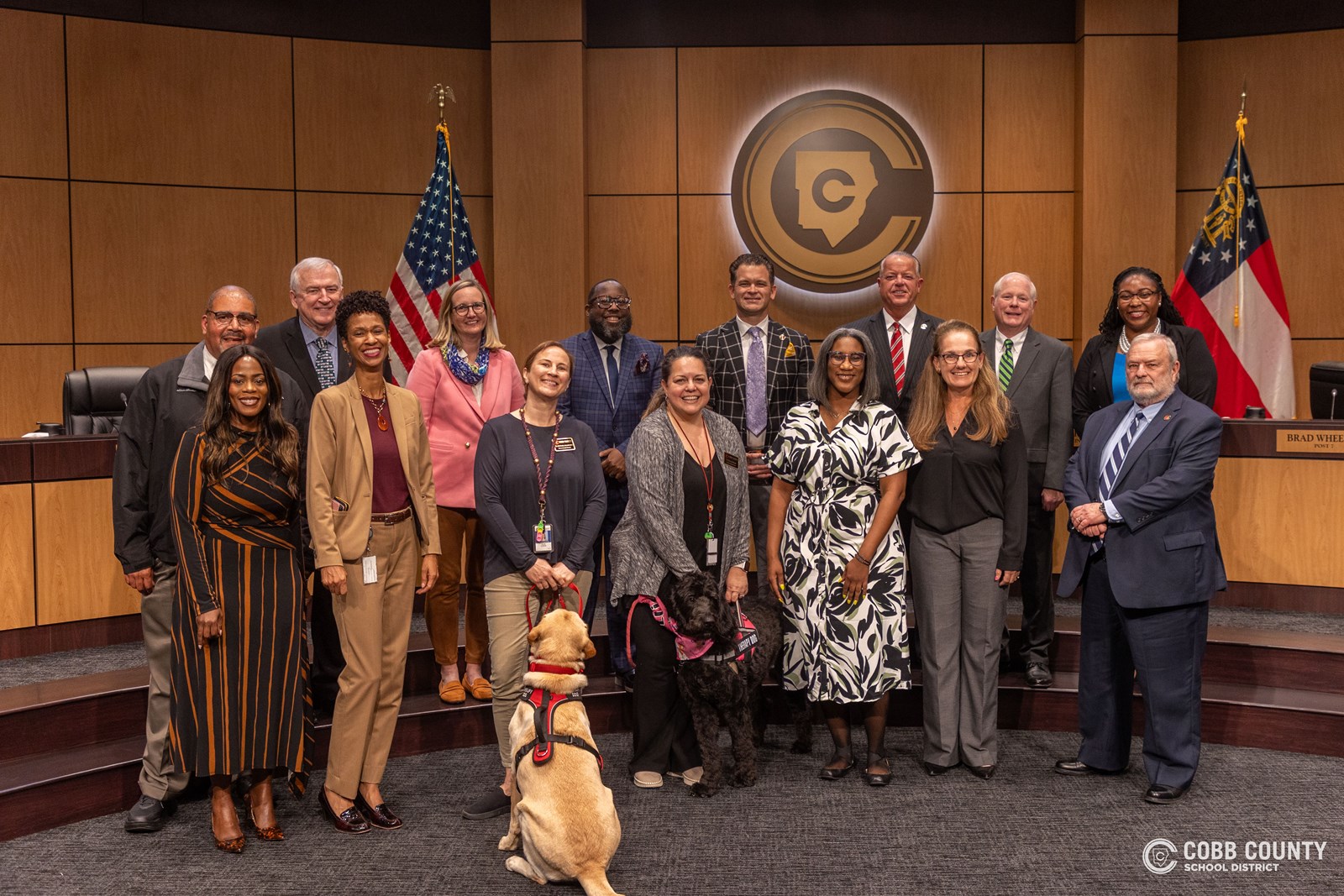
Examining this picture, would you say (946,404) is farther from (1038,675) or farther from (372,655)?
(372,655)

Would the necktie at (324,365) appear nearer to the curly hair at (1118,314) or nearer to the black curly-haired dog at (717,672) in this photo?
the black curly-haired dog at (717,672)

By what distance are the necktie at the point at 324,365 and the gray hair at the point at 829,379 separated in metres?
1.89

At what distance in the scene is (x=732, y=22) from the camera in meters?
7.27

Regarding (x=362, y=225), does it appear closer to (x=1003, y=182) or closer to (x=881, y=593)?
(x=1003, y=182)

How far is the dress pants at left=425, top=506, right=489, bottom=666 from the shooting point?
4230mm

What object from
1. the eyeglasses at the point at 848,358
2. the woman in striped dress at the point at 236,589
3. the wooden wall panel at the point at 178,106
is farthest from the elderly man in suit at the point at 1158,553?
the wooden wall panel at the point at 178,106

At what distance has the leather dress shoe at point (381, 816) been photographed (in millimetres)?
3592

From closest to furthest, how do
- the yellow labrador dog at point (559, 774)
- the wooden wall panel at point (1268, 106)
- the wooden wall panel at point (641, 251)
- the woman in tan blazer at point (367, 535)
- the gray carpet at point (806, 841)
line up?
1. the yellow labrador dog at point (559, 774)
2. the gray carpet at point (806, 841)
3. the woman in tan blazer at point (367, 535)
4. the wooden wall panel at point (1268, 106)
5. the wooden wall panel at point (641, 251)

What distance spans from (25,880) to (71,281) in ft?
15.3

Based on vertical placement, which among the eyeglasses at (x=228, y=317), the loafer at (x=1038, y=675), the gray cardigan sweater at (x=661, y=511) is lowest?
the loafer at (x=1038, y=675)

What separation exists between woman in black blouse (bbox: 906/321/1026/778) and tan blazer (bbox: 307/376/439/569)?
76.4 inches

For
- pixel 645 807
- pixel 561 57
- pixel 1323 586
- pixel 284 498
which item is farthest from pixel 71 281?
pixel 1323 586

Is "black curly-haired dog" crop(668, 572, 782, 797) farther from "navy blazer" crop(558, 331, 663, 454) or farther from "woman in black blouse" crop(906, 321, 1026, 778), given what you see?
"navy blazer" crop(558, 331, 663, 454)

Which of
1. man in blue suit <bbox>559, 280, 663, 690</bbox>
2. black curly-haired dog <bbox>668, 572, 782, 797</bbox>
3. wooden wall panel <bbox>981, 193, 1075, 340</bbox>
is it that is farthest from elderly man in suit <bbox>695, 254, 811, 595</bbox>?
wooden wall panel <bbox>981, 193, 1075, 340</bbox>
